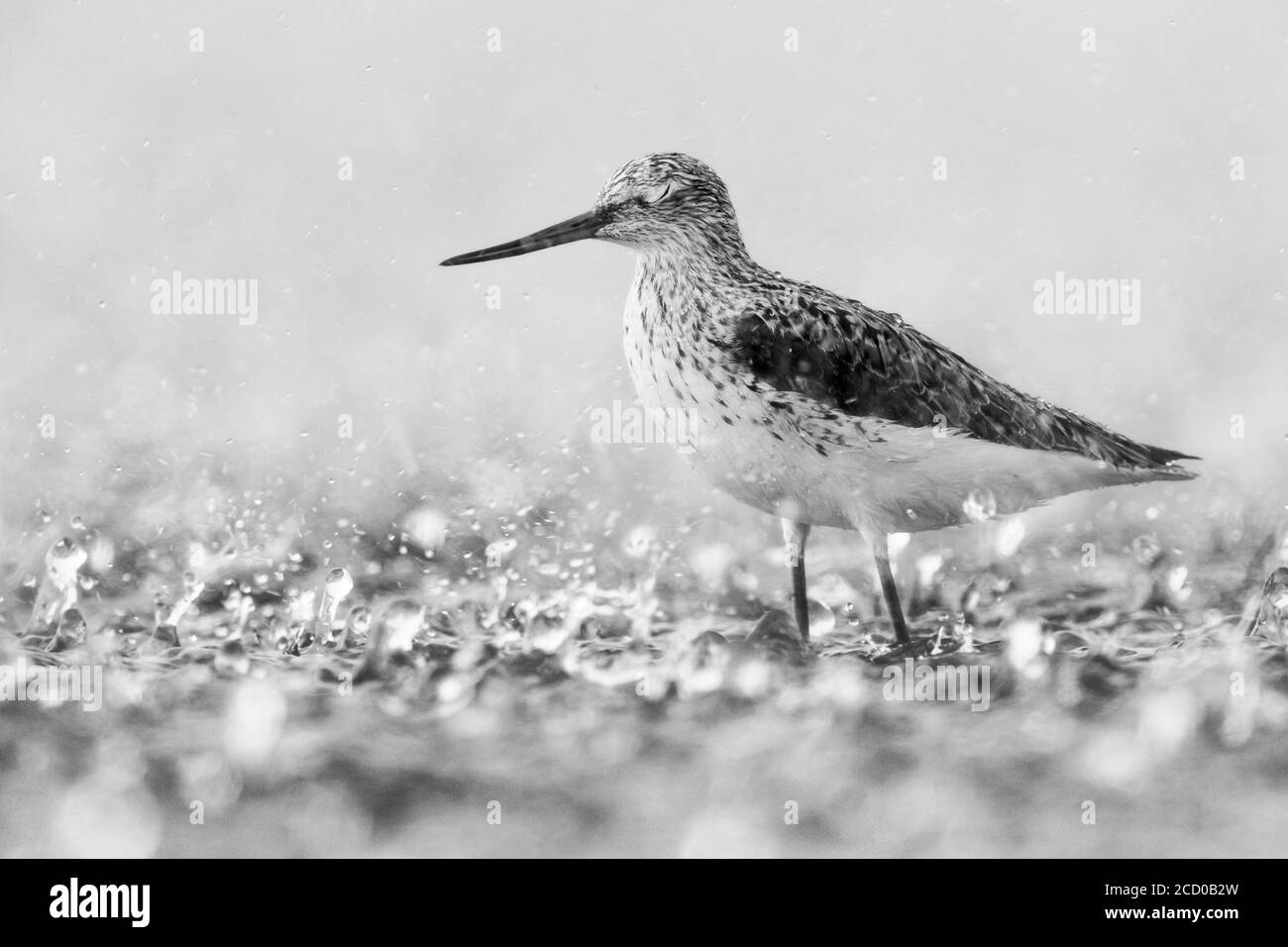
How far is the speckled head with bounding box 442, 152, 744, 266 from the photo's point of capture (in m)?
6.69

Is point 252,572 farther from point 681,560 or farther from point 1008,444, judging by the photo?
point 1008,444

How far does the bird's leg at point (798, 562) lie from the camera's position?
691 centimetres

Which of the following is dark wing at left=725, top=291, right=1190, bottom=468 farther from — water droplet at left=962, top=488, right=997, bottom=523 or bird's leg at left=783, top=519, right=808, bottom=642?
bird's leg at left=783, top=519, right=808, bottom=642

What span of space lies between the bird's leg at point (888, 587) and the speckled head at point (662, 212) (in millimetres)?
1313

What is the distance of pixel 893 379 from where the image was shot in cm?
660

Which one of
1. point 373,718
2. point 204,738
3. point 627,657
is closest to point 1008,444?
point 627,657

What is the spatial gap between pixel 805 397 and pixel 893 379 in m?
0.44

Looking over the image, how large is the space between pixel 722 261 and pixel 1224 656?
2.64 meters

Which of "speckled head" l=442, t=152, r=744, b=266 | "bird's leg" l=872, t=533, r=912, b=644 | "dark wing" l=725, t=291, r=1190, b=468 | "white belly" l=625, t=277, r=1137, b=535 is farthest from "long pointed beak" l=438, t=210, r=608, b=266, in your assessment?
"bird's leg" l=872, t=533, r=912, b=644

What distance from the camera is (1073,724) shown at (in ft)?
21.2

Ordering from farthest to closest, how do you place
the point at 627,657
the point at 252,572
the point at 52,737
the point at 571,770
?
the point at 252,572 → the point at 627,657 → the point at 52,737 → the point at 571,770

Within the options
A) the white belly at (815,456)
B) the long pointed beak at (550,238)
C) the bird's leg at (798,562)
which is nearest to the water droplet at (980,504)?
the white belly at (815,456)

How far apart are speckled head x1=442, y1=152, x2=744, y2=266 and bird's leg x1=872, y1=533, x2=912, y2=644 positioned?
1313 mm

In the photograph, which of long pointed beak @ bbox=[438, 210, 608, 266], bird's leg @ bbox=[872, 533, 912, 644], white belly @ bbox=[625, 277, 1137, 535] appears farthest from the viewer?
long pointed beak @ bbox=[438, 210, 608, 266]
